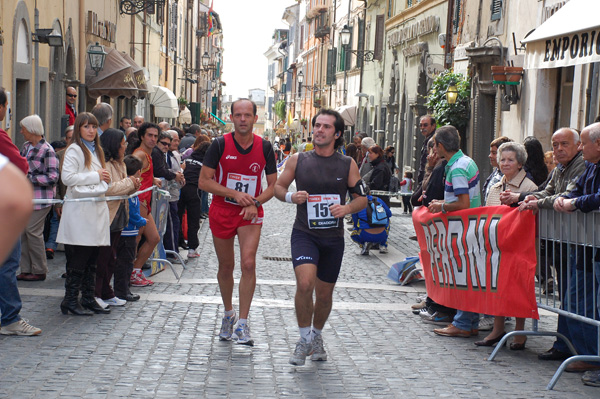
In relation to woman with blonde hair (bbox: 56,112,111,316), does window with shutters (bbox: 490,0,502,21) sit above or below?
above

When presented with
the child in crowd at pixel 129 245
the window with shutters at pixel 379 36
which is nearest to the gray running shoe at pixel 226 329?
the child in crowd at pixel 129 245

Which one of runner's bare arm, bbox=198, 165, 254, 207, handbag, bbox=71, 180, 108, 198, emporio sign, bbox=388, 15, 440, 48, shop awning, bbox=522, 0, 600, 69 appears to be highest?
emporio sign, bbox=388, 15, 440, 48

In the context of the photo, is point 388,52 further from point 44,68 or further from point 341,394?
point 341,394

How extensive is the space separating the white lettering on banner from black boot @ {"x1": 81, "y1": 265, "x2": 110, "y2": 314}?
9.58ft

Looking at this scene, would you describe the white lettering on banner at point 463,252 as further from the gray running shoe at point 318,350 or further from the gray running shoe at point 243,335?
the gray running shoe at point 243,335

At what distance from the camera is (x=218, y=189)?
22.7 feet

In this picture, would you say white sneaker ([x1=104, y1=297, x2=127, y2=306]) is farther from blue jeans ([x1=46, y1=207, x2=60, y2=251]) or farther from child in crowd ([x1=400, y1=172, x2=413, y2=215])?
child in crowd ([x1=400, y1=172, x2=413, y2=215])

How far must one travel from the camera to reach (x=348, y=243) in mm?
15430

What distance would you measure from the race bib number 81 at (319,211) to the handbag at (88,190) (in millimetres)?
2241

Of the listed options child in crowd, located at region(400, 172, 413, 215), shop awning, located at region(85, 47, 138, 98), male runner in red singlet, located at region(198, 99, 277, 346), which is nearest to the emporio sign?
child in crowd, located at region(400, 172, 413, 215)

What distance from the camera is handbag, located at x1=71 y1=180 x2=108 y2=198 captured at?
7.68m

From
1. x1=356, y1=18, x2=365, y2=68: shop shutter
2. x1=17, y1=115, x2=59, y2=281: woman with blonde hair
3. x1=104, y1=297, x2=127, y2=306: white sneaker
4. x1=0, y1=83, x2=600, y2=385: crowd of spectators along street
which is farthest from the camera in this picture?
x1=356, y1=18, x2=365, y2=68: shop shutter

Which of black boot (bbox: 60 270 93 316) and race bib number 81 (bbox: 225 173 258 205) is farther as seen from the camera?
black boot (bbox: 60 270 93 316)

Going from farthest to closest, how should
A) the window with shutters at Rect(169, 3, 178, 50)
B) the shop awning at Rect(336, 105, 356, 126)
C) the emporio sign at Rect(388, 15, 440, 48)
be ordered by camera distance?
1. the window with shutters at Rect(169, 3, 178, 50)
2. the shop awning at Rect(336, 105, 356, 126)
3. the emporio sign at Rect(388, 15, 440, 48)
